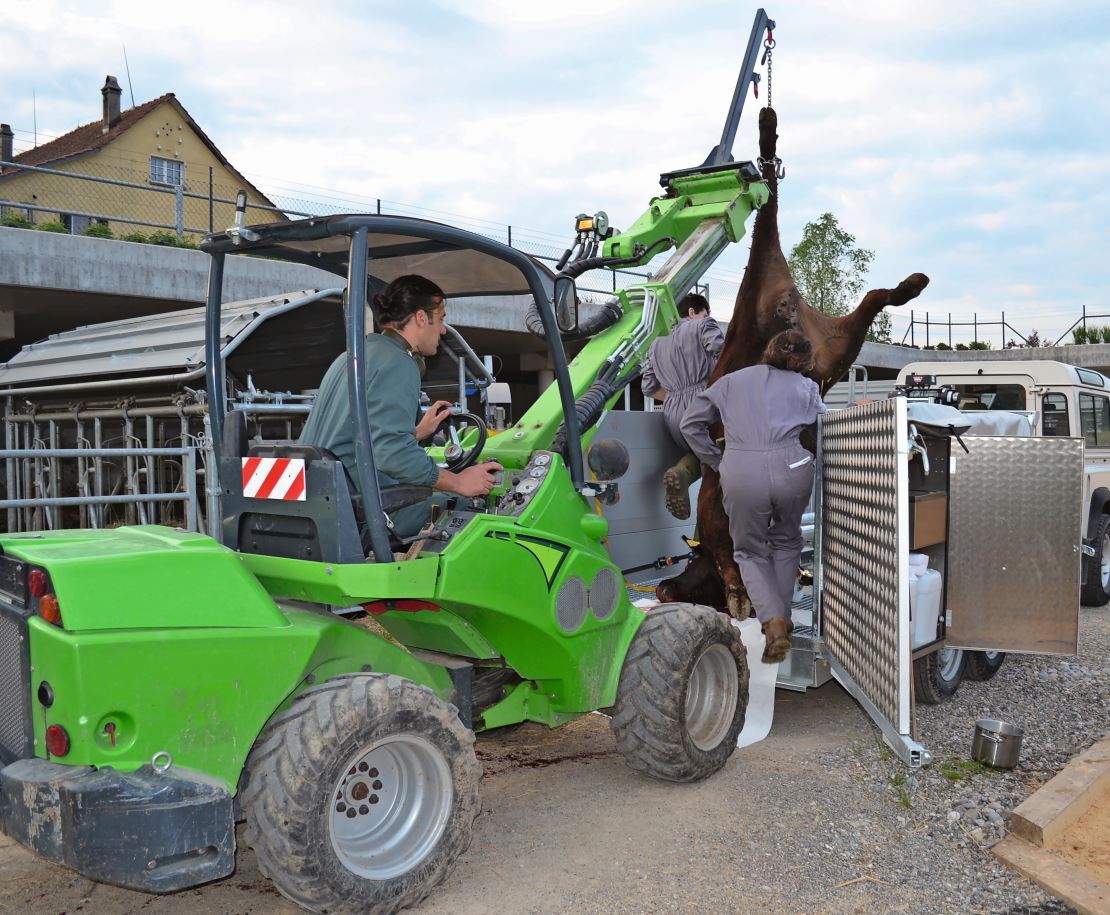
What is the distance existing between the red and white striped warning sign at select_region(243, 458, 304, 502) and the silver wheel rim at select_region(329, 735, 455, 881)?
3.02 feet

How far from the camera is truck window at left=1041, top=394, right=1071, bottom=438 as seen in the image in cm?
872

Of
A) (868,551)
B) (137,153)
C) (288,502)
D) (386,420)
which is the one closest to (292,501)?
(288,502)

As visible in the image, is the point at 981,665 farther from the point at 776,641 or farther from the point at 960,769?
the point at 776,641

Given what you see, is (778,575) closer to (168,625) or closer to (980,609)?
(980,609)

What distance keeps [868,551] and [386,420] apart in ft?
7.47

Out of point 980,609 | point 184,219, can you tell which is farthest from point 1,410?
point 980,609

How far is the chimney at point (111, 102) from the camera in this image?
34031mm

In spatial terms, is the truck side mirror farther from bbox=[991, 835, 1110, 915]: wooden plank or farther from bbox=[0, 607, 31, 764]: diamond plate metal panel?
bbox=[991, 835, 1110, 915]: wooden plank

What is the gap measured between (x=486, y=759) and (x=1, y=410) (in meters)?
10.1

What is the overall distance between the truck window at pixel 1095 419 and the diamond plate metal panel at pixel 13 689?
8530mm

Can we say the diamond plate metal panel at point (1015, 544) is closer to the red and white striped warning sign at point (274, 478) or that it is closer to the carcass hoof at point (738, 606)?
the carcass hoof at point (738, 606)

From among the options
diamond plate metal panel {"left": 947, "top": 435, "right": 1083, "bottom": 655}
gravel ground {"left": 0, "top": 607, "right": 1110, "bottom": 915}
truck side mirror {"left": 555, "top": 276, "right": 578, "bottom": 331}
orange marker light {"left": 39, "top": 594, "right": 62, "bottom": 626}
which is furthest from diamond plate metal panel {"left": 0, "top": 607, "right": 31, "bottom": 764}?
diamond plate metal panel {"left": 947, "top": 435, "right": 1083, "bottom": 655}

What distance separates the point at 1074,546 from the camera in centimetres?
537

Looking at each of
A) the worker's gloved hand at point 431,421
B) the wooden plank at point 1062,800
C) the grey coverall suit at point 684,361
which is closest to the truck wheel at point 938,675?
the wooden plank at point 1062,800
